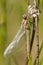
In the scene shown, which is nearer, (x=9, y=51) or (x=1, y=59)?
(x=9, y=51)

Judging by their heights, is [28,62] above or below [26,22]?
below

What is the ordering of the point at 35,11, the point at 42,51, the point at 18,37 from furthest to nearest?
the point at 42,51 → the point at 18,37 → the point at 35,11

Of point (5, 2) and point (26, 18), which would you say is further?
point (5, 2)

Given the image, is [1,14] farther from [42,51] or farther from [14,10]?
[42,51]

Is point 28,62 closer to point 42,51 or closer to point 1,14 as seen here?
point 42,51

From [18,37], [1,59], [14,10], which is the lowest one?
[1,59]

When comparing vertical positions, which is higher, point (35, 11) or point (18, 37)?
point (35, 11)

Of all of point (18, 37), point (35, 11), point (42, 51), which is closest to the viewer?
point (35, 11)

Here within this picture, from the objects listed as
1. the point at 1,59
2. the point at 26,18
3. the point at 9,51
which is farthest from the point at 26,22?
the point at 1,59
